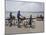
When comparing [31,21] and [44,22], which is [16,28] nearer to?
[31,21]

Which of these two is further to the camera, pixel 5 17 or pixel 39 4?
pixel 39 4

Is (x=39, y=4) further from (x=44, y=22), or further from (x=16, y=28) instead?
(x=16, y=28)

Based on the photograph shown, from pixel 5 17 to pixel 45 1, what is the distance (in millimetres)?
803

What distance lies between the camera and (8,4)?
1.59m

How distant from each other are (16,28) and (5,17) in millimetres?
277

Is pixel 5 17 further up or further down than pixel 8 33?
further up

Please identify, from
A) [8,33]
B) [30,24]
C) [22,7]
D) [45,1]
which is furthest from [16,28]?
[45,1]
